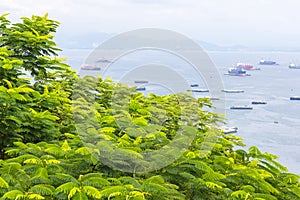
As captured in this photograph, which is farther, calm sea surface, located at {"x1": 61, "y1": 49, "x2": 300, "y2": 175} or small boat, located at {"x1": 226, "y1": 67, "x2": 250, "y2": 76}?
small boat, located at {"x1": 226, "y1": 67, "x2": 250, "y2": 76}

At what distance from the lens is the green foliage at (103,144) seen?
148 inches

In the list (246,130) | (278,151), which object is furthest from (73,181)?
(246,130)

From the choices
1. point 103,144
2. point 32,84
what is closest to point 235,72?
point 32,84

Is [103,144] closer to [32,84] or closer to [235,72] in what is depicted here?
[32,84]

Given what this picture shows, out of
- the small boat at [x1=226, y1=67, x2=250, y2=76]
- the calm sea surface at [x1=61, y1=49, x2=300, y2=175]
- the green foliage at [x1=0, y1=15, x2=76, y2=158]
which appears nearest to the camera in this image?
the green foliage at [x1=0, y1=15, x2=76, y2=158]

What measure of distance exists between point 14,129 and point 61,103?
1509 mm

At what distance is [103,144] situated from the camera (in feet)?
14.1

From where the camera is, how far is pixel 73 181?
3.69 meters

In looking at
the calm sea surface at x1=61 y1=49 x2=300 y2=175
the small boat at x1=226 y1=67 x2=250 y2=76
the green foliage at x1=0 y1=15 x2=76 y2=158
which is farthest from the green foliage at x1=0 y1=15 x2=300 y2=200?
the small boat at x1=226 y1=67 x2=250 y2=76

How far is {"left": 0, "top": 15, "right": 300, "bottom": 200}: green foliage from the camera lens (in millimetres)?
3764

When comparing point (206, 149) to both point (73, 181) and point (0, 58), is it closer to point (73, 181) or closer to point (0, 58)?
point (73, 181)

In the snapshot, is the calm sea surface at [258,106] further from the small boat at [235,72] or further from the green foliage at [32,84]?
the green foliage at [32,84]

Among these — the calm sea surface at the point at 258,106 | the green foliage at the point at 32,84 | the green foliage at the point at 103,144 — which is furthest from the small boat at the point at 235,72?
the green foliage at the point at 103,144

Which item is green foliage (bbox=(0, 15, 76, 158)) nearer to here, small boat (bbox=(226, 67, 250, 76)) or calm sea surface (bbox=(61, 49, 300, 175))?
calm sea surface (bbox=(61, 49, 300, 175))
